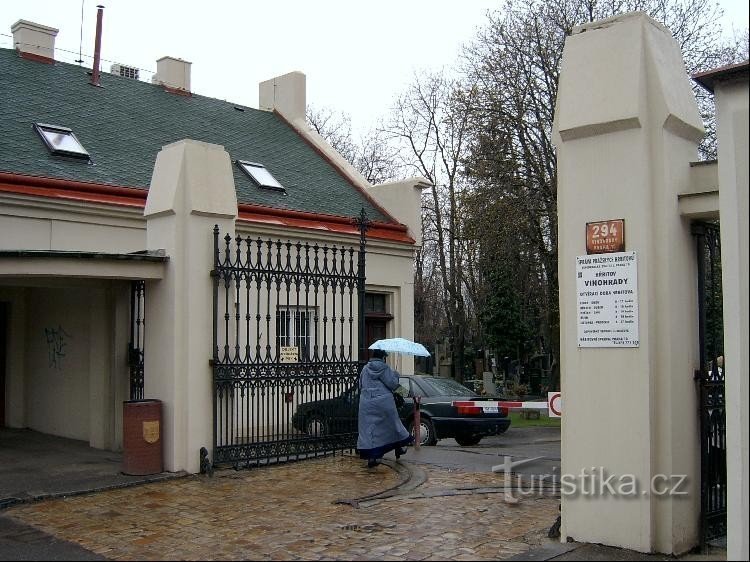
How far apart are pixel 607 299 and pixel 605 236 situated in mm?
528

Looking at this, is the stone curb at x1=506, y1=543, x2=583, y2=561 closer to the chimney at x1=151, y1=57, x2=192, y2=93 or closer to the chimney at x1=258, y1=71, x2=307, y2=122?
the chimney at x1=151, y1=57, x2=192, y2=93

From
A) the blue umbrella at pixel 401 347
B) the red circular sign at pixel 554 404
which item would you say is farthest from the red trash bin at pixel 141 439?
the red circular sign at pixel 554 404

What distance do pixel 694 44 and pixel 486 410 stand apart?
579 inches

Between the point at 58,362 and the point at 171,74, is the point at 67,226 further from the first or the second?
the point at 171,74

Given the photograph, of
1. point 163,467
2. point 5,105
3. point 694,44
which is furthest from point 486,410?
point 694,44

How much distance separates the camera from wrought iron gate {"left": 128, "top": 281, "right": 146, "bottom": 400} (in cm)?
1212

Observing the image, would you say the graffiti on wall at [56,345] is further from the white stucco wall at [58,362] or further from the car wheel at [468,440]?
the car wheel at [468,440]

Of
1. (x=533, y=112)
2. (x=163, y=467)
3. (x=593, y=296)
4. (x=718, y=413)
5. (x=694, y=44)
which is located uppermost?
(x=694, y=44)

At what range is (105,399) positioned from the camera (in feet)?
42.1

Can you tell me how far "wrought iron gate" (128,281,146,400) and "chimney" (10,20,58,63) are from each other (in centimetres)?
976

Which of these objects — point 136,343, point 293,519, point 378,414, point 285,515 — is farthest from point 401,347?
point 293,519

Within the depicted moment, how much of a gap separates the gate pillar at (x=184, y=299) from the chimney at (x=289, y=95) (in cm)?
1325

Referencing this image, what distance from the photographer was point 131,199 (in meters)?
15.2

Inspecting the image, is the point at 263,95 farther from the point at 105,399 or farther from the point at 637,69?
the point at 637,69
